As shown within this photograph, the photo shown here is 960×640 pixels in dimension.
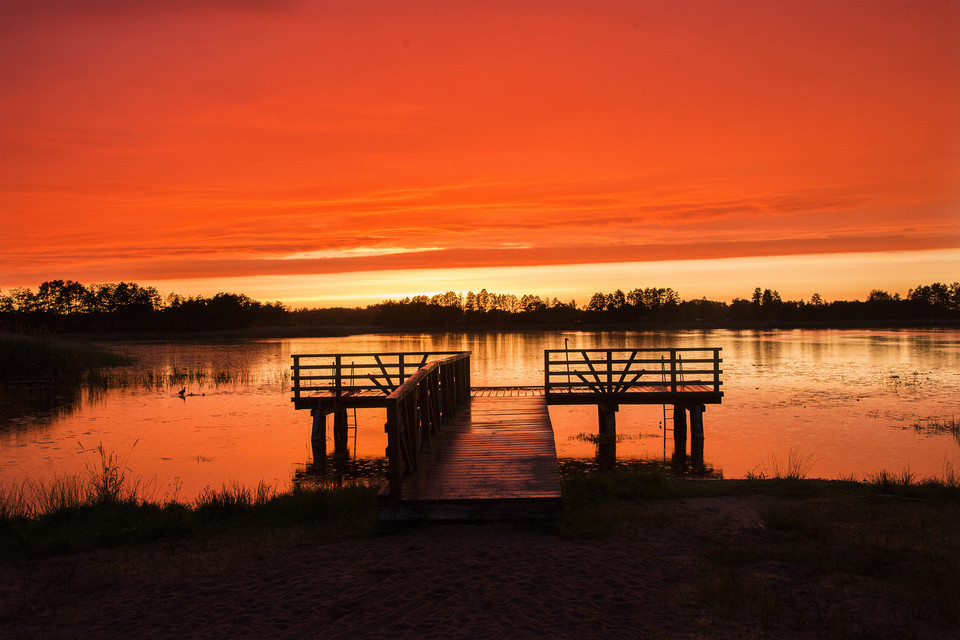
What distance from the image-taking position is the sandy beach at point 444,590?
533cm

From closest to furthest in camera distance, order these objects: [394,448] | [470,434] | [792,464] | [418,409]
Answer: [394,448], [418,409], [470,434], [792,464]

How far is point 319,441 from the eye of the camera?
60.4 ft

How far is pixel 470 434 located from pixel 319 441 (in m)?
7.20

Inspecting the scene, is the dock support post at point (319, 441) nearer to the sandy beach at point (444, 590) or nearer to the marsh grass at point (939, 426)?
the sandy beach at point (444, 590)

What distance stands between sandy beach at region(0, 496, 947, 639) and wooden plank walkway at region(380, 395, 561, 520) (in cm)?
27

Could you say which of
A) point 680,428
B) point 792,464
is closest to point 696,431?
point 680,428

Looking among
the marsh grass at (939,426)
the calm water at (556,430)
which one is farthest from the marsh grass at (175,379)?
the marsh grass at (939,426)

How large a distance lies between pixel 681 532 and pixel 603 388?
1163 cm

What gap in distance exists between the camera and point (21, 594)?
6.42 metres

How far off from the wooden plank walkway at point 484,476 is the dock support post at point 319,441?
495 cm

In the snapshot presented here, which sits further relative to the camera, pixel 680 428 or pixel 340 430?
pixel 340 430

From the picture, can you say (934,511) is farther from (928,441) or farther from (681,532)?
(928,441)

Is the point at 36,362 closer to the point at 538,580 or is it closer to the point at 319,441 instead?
the point at 319,441

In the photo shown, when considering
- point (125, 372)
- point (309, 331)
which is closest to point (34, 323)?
point (309, 331)
